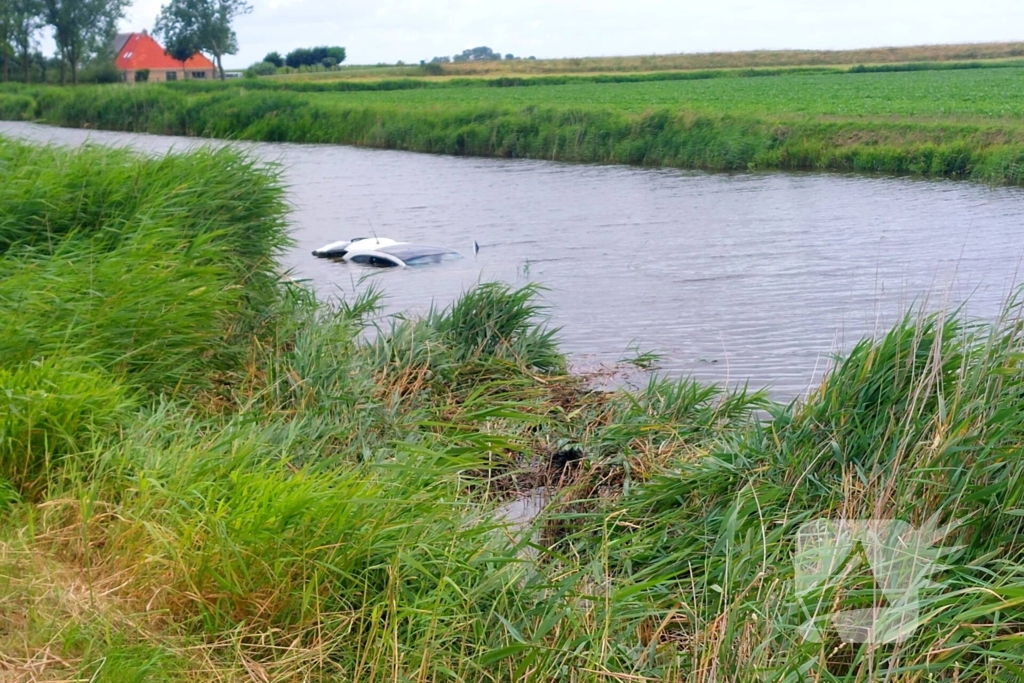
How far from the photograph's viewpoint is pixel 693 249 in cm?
1401

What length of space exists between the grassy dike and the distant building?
73710 millimetres

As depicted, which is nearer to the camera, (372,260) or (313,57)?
(372,260)

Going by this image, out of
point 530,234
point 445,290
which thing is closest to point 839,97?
point 530,234

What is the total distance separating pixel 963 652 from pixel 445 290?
8.58 metres

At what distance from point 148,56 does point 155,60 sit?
2.47 feet

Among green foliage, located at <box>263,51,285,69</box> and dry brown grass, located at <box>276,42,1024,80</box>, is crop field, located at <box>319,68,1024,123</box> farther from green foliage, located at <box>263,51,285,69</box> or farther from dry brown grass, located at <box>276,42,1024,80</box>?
green foliage, located at <box>263,51,285,69</box>

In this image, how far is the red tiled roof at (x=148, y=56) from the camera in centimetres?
7456

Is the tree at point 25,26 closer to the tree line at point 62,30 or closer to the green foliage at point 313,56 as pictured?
the tree line at point 62,30

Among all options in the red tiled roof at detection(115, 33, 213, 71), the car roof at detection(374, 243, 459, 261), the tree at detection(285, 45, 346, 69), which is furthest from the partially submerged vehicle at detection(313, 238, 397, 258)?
the tree at detection(285, 45, 346, 69)

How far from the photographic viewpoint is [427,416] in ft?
20.3

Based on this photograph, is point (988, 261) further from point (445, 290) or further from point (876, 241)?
point (445, 290)

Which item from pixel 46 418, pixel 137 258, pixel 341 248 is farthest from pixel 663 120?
pixel 46 418
